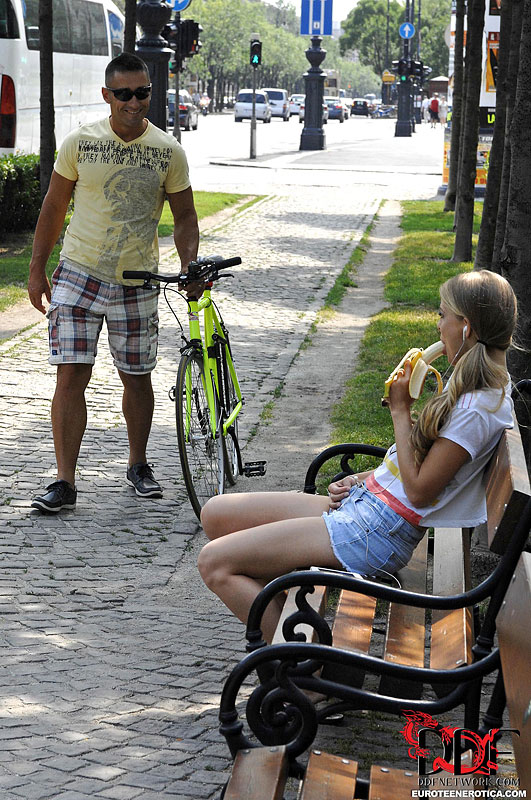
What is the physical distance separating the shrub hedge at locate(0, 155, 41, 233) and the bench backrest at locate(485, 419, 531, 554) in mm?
13083

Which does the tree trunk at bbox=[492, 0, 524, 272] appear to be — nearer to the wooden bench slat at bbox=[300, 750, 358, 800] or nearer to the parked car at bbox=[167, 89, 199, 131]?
the wooden bench slat at bbox=[300, 750, 358, 800]

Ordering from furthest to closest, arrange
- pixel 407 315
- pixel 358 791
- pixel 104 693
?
pixel 407 315 → pixel 104 693 → pixel 358 791

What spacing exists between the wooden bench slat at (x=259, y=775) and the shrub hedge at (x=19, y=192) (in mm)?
13546

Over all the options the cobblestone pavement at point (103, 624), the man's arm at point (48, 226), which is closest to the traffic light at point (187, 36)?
the cobblestone pavement at point (103, 624)

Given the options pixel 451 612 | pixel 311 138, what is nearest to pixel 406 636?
pixel 451 612

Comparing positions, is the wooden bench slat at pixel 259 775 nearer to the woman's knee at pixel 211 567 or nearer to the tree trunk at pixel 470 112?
the woman's knee at pixel 211 567

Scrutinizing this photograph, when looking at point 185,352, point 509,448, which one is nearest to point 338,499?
point 509,448

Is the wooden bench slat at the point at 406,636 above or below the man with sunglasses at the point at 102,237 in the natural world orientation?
below

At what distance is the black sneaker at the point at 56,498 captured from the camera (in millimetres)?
5906

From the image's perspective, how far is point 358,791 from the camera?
2.95 m

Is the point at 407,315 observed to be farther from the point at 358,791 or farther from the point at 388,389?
the point at 358,791

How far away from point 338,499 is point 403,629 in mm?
510

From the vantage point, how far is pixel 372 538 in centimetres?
367

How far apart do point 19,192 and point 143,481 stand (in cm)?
1115
